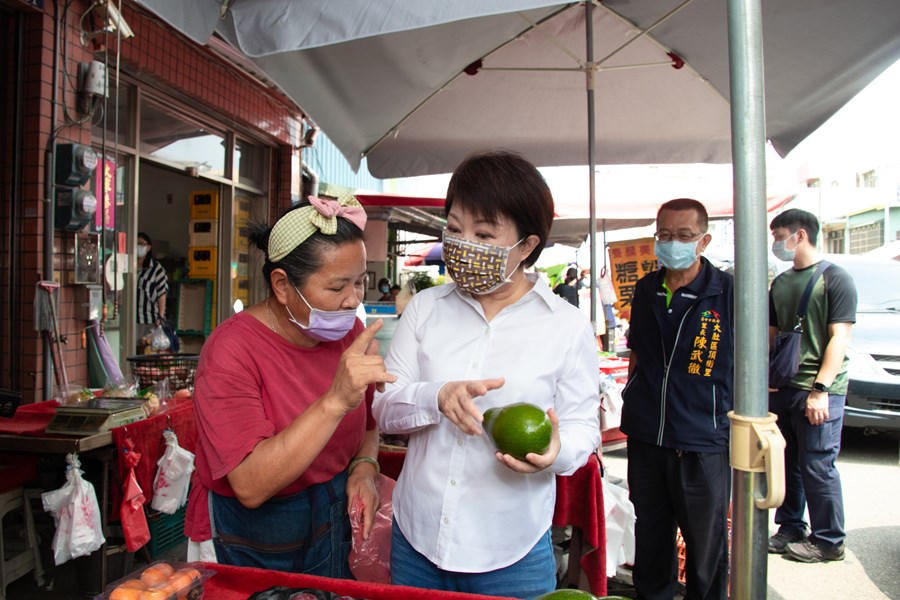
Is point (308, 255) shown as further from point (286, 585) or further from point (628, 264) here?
point (628, 264)

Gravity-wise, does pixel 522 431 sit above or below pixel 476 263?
below

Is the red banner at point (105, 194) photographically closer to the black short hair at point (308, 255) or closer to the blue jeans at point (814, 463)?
the black short hair at point (308, 255)

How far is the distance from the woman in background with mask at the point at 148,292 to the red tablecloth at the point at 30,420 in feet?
11.3

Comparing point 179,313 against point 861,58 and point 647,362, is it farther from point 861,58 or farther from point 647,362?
point 861,58

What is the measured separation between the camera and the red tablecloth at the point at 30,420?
3.28 m

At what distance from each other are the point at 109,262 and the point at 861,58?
220 inches

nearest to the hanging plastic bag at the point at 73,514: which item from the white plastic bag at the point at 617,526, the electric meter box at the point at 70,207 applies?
the electric meter box at the point at 70,207

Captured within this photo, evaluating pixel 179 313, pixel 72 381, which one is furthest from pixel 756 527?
pixel 179 313

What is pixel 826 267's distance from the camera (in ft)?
13.5

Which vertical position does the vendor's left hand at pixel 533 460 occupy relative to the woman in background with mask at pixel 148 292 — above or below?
below

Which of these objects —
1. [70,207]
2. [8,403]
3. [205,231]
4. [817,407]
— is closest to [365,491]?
[8,403]

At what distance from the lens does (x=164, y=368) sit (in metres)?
4.14

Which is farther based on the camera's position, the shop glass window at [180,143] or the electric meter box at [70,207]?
the shop glass window at [180,143]

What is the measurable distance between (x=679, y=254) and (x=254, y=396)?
7.27ft
